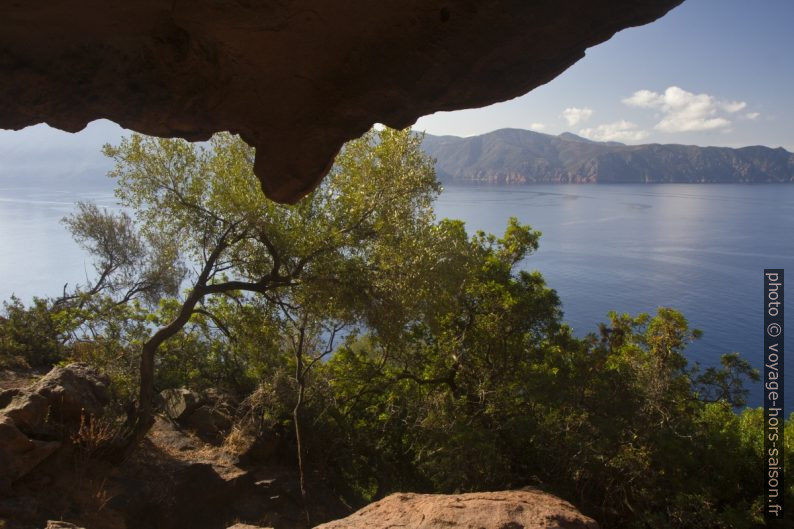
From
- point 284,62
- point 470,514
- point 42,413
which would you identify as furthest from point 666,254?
point 42,413

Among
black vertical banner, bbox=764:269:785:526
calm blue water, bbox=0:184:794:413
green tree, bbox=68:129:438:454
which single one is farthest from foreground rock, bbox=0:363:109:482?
black vertical banner, bbox=764:269:785:526

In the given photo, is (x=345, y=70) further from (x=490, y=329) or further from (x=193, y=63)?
(x=490, y=329)

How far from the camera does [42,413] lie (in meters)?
8.58

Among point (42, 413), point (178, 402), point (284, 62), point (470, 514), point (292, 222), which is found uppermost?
point (284, 62)

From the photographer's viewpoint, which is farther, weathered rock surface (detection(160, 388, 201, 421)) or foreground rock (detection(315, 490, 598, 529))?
weathered rock surface (detection(160, 388, 201, 421))

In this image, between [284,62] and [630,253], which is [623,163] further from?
[284,62]

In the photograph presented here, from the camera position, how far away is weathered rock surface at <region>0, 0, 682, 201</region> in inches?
193

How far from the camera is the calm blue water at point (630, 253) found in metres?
39.2

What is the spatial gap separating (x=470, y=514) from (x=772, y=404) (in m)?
8.48

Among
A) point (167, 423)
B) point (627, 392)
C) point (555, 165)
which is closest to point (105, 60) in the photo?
point (167, 423)

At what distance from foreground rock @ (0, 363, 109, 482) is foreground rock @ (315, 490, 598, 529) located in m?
4.91

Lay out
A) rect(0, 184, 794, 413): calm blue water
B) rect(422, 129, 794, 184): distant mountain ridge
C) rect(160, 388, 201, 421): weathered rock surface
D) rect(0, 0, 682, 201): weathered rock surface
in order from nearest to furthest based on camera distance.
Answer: rect(0, 0, 682, 201): weathered rock surface → rect(160, 388, 201, 421): weathered rock surface → rect(0, 184, 794, 413): calm blue water → rect(422, 129, 794, 184): distant mountain ridge

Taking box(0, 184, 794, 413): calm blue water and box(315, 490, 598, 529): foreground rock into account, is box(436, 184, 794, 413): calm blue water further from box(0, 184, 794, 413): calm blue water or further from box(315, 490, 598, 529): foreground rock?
box(315, 490, 598, 529): foreground rock

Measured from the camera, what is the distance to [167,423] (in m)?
12.9
